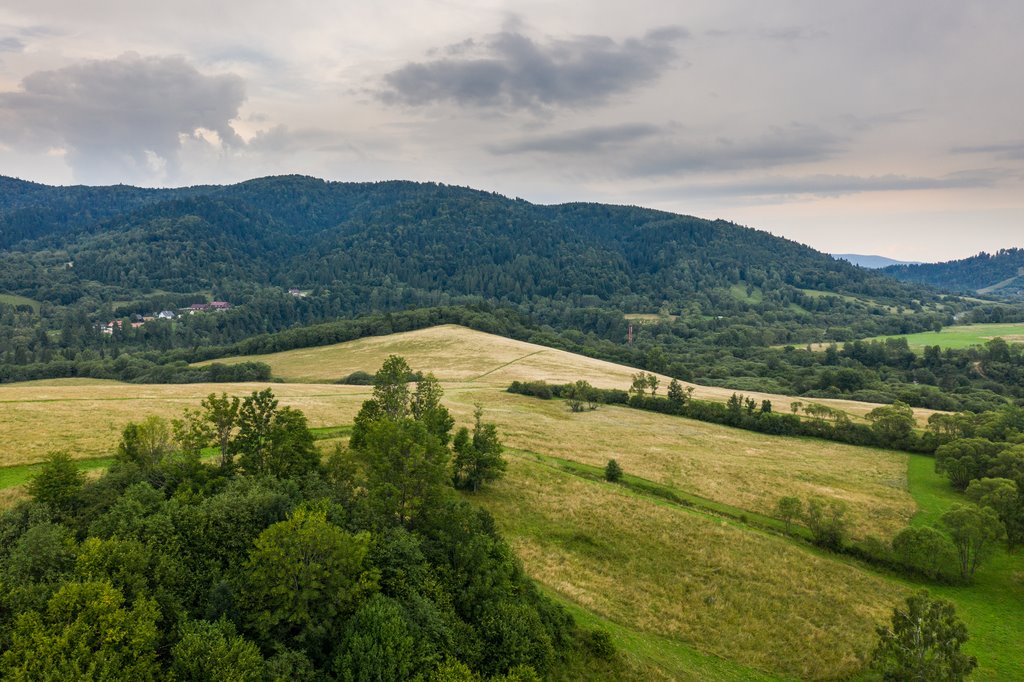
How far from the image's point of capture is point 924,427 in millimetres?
91625

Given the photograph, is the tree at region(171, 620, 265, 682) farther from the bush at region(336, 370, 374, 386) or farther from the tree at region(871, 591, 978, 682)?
the bush at region(336, 370, 374, 386)

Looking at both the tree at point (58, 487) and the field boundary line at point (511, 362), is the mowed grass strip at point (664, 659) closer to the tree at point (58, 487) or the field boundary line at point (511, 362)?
the tree at point (58, 487)

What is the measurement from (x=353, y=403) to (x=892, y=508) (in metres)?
77.0

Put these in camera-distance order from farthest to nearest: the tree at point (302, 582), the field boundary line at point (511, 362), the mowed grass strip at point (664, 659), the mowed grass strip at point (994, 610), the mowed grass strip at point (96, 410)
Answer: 1. the field boundary line at point (511, 362)
2. the mowed grass strip at point (96, 410)
3. the mowed grass strip at point (994, 610)
4. the mowed grass strip at point (664, 659)
5. the tree at point (302, 582)

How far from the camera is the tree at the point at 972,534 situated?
46469mm

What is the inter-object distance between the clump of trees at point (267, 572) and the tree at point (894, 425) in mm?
77706

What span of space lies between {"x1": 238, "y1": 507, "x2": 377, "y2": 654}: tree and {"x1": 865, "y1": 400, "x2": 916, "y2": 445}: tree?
91.1m

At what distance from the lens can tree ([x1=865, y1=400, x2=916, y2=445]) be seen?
84.5 metres

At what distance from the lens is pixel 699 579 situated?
44.1 metres

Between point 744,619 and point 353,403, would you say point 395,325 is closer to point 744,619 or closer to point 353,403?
point 353,403

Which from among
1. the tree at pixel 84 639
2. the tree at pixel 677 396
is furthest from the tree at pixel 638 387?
the tree at pixel 84 639

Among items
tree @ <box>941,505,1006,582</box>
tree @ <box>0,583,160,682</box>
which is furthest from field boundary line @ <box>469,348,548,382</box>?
tree @ <box>0,583,160,682</box>

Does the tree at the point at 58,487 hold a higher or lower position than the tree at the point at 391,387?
lower

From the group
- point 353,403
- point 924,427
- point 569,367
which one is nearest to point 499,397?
point 353,403
